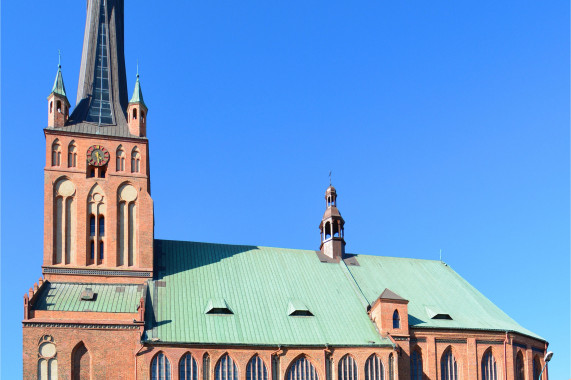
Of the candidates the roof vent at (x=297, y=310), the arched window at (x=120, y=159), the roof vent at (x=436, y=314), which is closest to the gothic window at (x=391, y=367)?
the roof vent at (x=436, y=314)

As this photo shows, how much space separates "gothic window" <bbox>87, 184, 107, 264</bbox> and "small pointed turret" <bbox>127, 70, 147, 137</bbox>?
20.0 feet

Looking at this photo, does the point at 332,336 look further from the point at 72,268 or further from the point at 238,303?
the point at 72,268

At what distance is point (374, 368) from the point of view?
61562mm

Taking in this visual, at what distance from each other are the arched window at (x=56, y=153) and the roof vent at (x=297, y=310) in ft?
73.3

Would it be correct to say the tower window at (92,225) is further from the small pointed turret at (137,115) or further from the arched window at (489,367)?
the arched window at (489,367)

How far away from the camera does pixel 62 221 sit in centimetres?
6197

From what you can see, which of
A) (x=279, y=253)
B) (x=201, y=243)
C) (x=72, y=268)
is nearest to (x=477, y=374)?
(x=279, y=253)

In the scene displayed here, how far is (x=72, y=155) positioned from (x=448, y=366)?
3603 centimetres

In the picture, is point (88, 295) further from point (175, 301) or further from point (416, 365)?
point (416, 365)

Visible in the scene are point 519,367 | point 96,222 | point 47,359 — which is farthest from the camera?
point 519,367

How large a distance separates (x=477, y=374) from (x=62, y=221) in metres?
36.8

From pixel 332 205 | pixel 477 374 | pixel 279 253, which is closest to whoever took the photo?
pixel 477 374

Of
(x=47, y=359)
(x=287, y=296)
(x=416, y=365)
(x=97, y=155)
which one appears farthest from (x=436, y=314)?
(x=47, y=359)

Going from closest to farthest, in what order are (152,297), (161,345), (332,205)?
1. (161,345)
2. (152,297)
3. (332,205)
